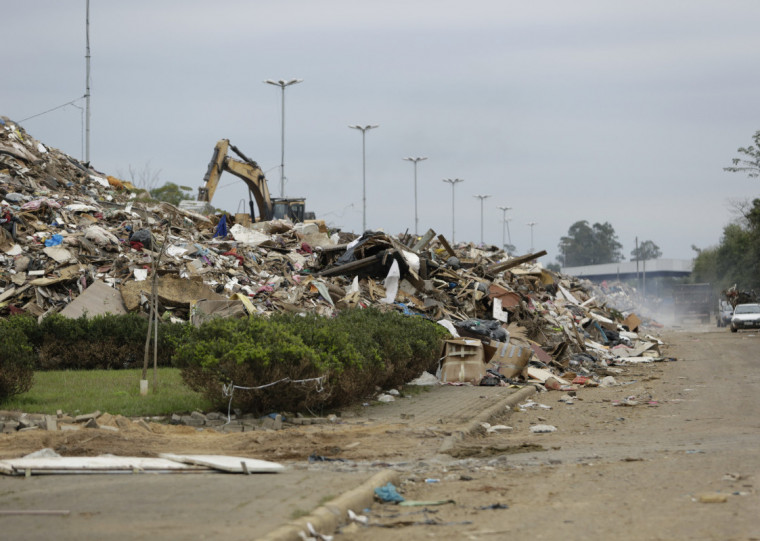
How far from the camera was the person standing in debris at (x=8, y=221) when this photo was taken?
23984 millimetres

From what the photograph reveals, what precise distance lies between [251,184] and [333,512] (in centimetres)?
3434

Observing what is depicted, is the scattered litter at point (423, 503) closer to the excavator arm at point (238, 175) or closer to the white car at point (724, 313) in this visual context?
the excavator arm at point (238, 175)

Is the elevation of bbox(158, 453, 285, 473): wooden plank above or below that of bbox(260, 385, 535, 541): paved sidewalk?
above

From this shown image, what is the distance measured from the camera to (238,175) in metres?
39.2

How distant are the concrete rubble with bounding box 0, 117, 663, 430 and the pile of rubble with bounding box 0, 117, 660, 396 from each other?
0.05 metres

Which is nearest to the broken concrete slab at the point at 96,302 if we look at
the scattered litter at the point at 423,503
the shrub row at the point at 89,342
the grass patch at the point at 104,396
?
the shrub row at the point at 89,342

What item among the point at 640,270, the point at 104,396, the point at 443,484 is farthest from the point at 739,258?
the point at 443,484

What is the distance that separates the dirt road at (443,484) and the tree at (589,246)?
505 ft

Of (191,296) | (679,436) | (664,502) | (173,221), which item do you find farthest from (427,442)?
(173,221)

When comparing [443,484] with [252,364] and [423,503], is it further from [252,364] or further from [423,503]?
[252,364]

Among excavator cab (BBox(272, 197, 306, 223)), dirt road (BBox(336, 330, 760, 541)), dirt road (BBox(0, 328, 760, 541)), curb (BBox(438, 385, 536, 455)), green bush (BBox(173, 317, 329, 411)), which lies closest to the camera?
dirt road (BBox(0, 328, 760, 541))

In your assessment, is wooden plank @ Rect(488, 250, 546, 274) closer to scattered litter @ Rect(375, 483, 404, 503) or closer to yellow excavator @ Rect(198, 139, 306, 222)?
yellow excavator @ Rect(198, 139, 306, 222)

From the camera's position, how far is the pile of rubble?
21.1 meters

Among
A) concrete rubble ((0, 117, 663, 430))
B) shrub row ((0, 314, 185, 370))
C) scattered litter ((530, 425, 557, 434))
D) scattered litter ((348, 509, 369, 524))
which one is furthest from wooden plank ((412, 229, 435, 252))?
scattered litter ((348, 509, 369, 524))
